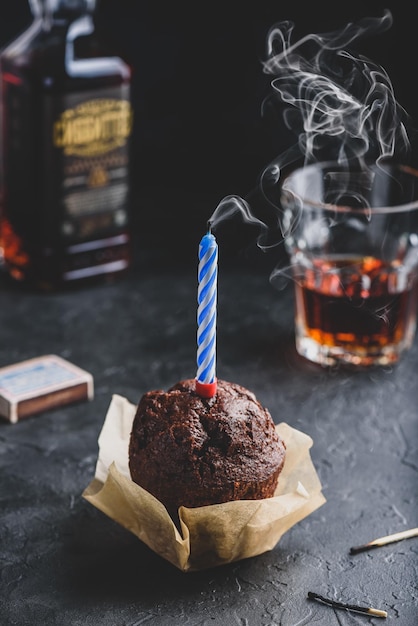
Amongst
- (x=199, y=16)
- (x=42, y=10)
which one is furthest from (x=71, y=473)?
(x=199, y=16)

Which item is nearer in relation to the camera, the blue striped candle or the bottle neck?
the blue striped candle

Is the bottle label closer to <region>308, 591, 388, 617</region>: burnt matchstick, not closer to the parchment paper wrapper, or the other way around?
the parchment paper wrapper

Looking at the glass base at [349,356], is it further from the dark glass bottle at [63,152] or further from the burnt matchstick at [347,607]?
the burnt matchstick at [347,607]

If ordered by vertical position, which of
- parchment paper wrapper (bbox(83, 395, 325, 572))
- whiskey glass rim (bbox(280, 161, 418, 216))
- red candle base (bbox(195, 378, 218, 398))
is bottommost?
parchment paper wrapper (bbox(83, 395, 325, 572))

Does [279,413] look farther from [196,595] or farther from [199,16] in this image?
[199,16]

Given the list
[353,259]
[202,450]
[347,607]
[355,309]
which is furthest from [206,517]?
[353,259]

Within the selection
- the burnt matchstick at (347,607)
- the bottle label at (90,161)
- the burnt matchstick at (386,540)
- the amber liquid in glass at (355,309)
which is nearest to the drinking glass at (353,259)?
the amber liquid in glass at (355,309)

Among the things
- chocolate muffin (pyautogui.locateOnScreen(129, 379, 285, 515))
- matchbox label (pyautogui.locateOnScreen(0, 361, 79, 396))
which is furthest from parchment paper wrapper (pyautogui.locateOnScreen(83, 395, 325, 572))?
matchbox label (pyautogui.locateOnScreen(0, 361, 79, 396))
